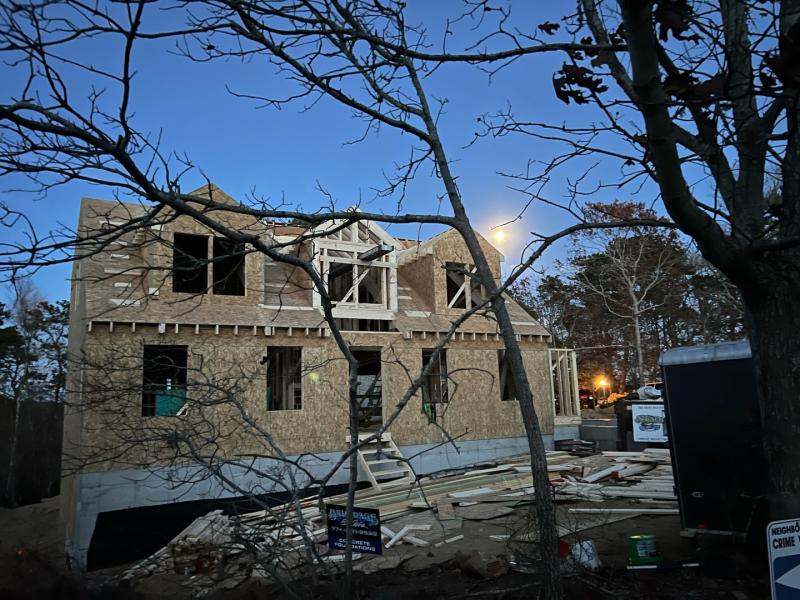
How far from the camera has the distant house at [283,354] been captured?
13656 mm

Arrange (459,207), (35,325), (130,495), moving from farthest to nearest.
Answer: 1. (35,325)
2. (130,495)
3. (459,207)

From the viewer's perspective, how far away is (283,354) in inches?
806

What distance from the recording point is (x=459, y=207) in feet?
17.1

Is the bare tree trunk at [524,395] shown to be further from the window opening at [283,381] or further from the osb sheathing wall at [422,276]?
the window opening at [283,381]

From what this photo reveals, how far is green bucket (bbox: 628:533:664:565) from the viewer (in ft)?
21.6

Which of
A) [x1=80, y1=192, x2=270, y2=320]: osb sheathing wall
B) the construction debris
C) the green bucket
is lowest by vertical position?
the construction debris

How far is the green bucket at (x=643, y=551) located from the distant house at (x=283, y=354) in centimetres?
558

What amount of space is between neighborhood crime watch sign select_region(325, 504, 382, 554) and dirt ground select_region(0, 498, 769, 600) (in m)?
0.38

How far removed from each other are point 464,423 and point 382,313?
4681 mm

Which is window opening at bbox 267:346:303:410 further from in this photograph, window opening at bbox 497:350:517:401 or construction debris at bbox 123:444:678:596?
window opening at bbox 497:350:517:401

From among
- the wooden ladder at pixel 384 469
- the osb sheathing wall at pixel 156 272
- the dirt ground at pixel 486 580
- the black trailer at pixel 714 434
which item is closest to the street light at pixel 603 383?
the wooden ladder at pixel 384 469

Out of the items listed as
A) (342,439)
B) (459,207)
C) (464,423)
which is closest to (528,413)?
(459,207)

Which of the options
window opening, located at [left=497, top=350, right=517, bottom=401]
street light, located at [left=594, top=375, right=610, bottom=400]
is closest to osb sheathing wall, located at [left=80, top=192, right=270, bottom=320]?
window opening, located at [left=497, top=350, right=517, bottom=401]

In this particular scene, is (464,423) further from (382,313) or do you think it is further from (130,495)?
(130,495)
